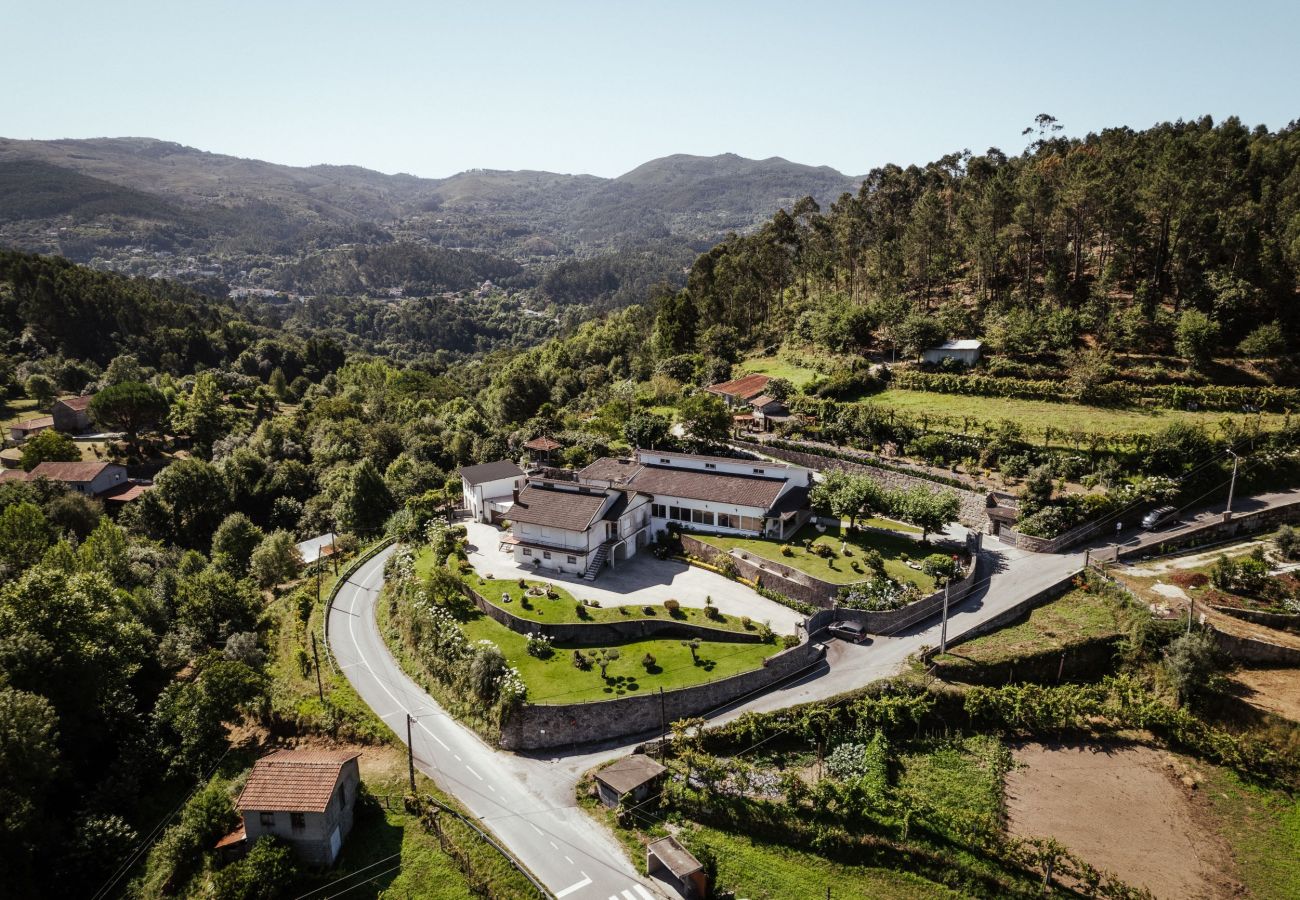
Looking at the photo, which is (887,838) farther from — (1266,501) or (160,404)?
(160,404)

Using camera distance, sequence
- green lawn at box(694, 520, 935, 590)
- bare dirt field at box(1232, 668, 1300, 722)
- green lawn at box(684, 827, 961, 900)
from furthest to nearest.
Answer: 1. green lawn at box(694, 520, 935, 590)
2. bare dirt field at box(1232, 668, 1300, 722)
3. green lawn at box(684, 827, 961, 900)

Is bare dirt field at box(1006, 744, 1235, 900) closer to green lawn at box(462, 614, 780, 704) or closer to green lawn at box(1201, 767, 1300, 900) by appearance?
green lawn at box(1201, 767, 1300, 900)

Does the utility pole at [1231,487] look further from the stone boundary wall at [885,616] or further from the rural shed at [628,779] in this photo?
the rural shed at [628,779]

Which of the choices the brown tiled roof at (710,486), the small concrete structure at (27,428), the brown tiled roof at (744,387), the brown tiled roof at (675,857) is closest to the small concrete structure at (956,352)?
the brown tiled roof at (744,387)

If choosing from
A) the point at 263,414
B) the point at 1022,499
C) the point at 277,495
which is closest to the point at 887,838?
the point at 1022,499

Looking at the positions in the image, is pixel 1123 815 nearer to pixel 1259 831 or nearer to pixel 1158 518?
pixel 1259 831

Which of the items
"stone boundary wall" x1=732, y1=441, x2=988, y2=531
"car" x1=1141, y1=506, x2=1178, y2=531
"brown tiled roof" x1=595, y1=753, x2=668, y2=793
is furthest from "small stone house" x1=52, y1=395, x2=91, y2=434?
"car" x1=1141, y1=506, x2=1178, y2=531
